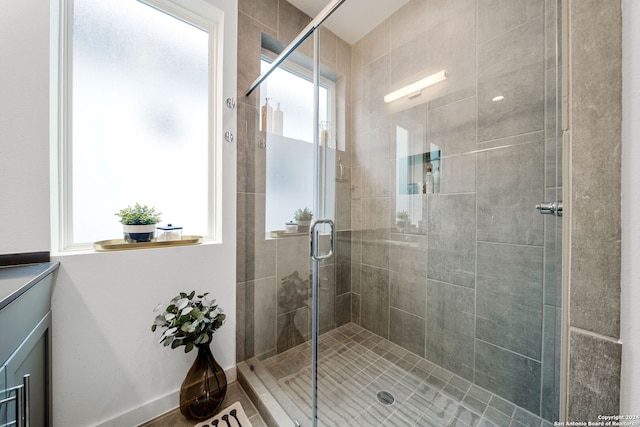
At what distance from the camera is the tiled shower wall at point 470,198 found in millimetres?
1072

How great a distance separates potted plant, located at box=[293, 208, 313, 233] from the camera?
52.5 inches

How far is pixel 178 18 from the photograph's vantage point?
1355 millimetres

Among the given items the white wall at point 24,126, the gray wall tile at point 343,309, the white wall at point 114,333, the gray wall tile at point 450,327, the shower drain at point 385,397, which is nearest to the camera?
the white wall at point 24,126

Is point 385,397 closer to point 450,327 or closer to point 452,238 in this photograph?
point 450,327

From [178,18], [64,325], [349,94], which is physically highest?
[178,18]

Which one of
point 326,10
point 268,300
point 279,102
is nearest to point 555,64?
point 326,10

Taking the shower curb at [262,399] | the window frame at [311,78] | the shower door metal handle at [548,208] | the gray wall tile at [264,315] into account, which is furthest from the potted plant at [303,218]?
the shower door metal handle at [548,208]

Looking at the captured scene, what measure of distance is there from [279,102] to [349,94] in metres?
0.50

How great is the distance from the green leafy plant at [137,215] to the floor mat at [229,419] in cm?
102

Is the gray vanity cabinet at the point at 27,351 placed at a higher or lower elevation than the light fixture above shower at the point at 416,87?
lower

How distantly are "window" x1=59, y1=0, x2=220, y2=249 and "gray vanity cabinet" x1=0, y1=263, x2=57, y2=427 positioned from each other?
0.36 metres

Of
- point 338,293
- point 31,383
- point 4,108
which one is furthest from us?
point 338,293

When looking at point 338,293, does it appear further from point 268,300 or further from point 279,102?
point 279,102

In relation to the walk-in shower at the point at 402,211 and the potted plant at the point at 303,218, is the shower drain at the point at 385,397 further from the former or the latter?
the potted plant at the point at 303,218
